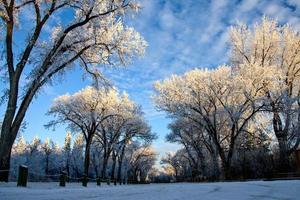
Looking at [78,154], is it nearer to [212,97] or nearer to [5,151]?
[212,97]

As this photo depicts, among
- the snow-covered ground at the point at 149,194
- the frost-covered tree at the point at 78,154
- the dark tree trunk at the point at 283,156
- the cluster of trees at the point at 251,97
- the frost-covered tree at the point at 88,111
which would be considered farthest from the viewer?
the frost-covered tree at the point at 78,154

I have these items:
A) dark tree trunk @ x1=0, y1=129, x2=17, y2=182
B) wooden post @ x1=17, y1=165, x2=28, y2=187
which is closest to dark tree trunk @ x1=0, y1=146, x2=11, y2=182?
dark tree trunk @ x1=0, y1=129, x2=17, y2=182

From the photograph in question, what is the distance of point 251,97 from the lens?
39156 millimetres

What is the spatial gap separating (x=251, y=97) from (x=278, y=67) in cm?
616

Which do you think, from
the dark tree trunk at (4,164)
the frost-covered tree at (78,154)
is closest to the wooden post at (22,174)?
the dark tree trunk at (4,164)

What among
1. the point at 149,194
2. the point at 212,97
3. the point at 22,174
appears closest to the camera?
the point at 149,194

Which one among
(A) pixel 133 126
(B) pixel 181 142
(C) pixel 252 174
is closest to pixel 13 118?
(C) pixel 252 174

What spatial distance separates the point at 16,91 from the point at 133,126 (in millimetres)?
42720

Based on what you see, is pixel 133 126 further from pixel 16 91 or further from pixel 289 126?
pixel 16 91

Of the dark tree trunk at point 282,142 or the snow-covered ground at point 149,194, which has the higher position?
the dark tree trunk at point 282,142

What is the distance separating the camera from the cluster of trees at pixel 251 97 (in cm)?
3891

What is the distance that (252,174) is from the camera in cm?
4250

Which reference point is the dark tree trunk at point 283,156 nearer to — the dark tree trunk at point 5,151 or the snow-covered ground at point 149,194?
the snow-covered ground at point 149,194

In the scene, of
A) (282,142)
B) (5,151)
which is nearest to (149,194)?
(5,151)
